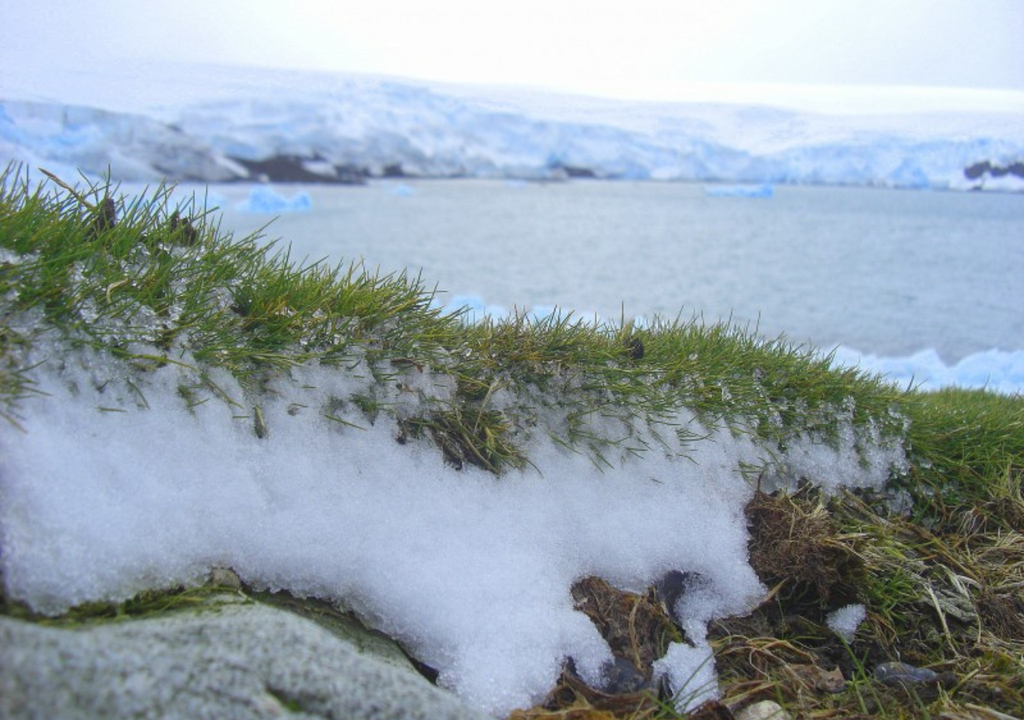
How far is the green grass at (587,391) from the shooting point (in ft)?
6.43

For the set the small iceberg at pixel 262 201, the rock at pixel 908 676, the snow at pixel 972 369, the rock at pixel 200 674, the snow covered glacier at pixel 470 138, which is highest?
the snow covered glacier at pixel 470 138

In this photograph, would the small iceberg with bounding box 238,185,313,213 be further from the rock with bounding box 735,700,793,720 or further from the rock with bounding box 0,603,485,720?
the rock with bounding box 0,603,485,720

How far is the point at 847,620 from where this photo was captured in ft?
7.77

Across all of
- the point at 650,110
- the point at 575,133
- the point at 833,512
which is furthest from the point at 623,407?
the point at 575,133

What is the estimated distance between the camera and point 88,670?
44.4 inches

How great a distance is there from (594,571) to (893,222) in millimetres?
29739

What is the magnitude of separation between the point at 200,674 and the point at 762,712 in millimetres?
1431

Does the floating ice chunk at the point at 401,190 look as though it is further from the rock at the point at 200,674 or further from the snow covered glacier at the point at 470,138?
the rock at the point at 200,674

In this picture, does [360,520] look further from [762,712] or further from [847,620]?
[847,620]

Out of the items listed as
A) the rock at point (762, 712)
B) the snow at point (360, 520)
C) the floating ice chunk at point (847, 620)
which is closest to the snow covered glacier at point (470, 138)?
the snow at point (360, 520)

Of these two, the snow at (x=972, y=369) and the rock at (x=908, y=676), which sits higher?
the rock at (x=908, y=676)

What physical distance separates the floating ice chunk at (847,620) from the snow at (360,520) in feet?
0.88

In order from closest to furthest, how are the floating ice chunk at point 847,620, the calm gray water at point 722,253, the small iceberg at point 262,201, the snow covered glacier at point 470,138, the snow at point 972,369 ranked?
the floating ice chunk at point 847,620 → the snow at point 972,369 → the calm gray water at point 722,253 → the snow covered glacier at point 470,138 → the small iceberg at point 262,201

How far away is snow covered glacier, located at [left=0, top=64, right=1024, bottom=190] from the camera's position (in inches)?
654
